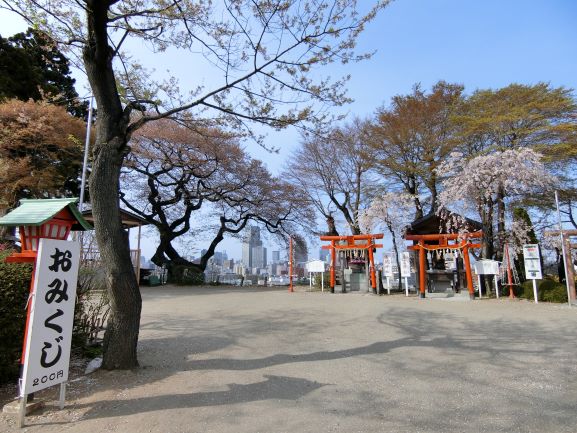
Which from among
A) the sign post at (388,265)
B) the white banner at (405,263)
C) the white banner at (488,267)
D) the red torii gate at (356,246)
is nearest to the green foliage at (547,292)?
the white banner at (488,267)

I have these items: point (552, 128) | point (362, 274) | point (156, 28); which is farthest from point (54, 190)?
point (552, 128)

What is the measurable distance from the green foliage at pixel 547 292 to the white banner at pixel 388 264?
429 centimetres

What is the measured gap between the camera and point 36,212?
12.0 feet

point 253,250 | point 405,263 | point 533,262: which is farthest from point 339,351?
point 253,250

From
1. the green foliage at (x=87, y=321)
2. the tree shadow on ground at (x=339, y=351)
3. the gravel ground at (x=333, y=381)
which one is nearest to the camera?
the gravel ground at (x=333, y=381)

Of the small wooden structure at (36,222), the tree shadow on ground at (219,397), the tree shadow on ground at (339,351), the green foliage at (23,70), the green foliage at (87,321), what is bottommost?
the tree shadow on ground at (219,397)

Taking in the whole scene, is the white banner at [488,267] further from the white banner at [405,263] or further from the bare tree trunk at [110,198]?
the bare tree trunk at [110,198]

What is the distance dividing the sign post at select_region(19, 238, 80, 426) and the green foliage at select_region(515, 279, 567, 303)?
1224 centimetres

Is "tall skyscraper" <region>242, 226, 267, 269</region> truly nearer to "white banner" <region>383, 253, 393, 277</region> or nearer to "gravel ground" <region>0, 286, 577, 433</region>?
"white banner" <region>383, 253, 393, 277</region>

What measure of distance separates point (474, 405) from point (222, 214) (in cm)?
1943

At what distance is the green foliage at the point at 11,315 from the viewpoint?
3.65m

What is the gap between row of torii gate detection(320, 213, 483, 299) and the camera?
41.5 ft

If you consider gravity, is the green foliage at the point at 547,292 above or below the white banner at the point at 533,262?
below

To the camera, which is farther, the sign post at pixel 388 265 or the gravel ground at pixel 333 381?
the sign post at pixel 388 265
